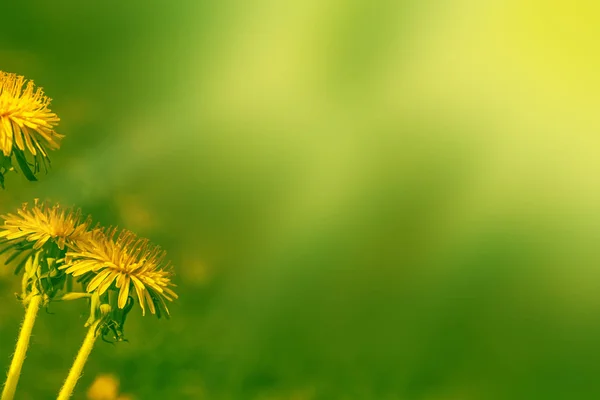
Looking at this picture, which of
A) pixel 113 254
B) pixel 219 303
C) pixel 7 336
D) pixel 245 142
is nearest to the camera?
pixel 113 254

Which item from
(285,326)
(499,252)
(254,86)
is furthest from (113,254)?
(499,252)

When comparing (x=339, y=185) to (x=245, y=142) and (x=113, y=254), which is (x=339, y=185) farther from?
(x=113, y=254)

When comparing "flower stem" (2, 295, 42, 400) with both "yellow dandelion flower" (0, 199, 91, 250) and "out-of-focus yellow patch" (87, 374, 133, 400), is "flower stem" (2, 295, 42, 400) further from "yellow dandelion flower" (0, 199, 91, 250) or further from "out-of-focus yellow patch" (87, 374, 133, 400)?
"out-of-focus yellow patch" (87, 374, 133, 400)

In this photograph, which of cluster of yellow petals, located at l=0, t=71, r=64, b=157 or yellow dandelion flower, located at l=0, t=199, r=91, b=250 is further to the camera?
yellow dandelion flower, located at l=0, t=199, r=91, b=250

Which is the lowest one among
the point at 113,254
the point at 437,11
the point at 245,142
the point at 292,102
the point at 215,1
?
the point at 113,254

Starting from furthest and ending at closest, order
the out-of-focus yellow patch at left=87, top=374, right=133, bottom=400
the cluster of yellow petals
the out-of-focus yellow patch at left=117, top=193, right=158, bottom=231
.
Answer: the out-of-focus yellow patch at left=117, top=193, right=158, bottom=231
the out-of-focus yellow patch at left=87, top=374, right=133, bottom=400
the cluster of yellow petals

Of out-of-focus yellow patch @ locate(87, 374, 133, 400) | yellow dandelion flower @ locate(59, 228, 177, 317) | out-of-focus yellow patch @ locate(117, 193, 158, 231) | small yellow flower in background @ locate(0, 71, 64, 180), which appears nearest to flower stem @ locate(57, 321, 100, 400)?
yellow dandelion flower @ locate(59, 228, 177, 317)

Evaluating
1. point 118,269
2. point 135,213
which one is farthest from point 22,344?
point 135,213

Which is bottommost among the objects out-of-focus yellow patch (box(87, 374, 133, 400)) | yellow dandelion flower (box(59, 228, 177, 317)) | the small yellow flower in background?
out-of-focus yellow patch (box(87, 374, 133, 400))
